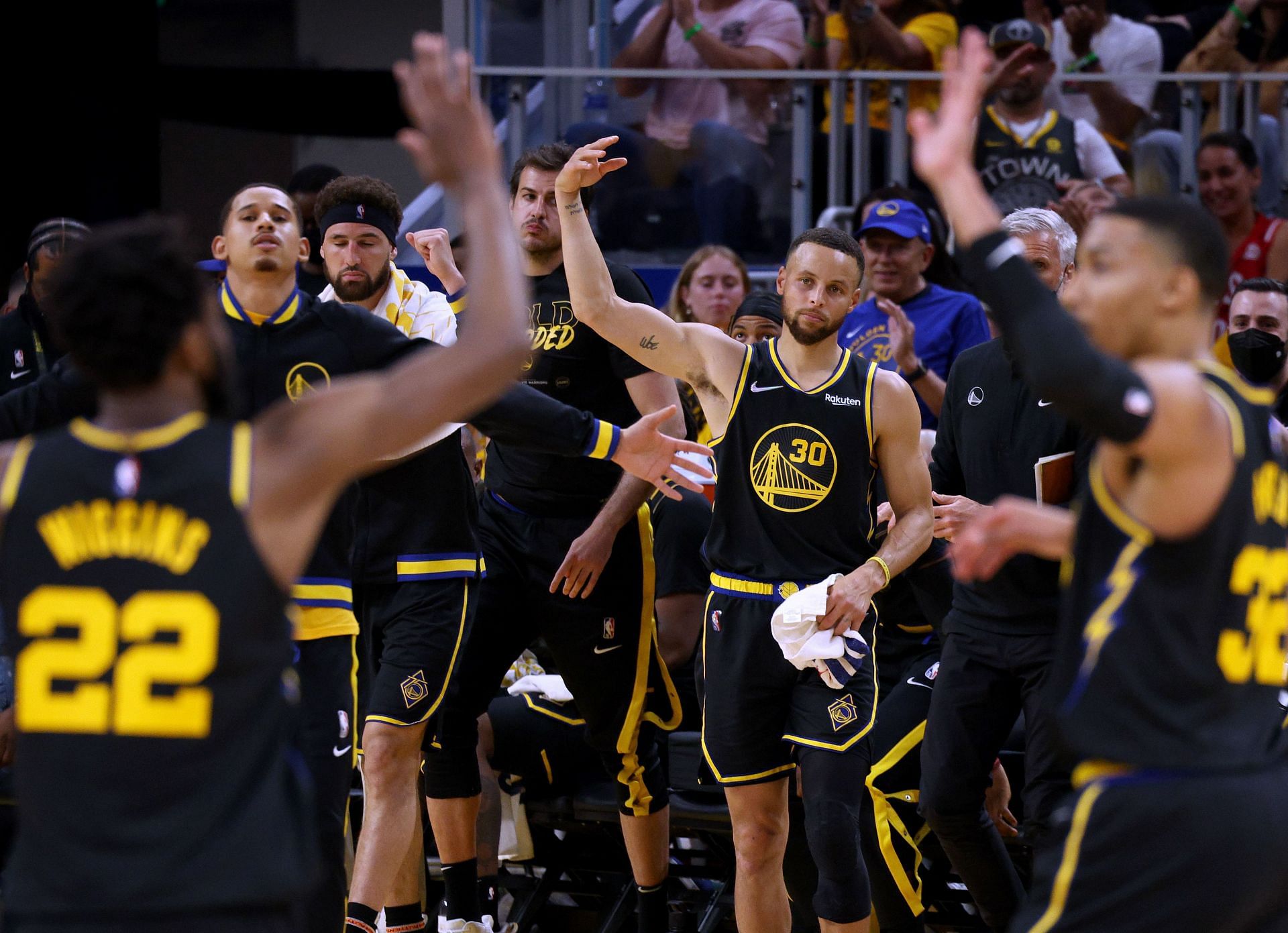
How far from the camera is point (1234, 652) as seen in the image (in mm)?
3150

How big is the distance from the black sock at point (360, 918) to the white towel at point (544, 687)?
4.93 ft

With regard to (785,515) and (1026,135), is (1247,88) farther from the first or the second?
(785,515)

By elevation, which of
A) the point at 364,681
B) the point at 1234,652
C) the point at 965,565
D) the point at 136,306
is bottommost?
the point at 364,681

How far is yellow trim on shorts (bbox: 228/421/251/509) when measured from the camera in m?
2.81

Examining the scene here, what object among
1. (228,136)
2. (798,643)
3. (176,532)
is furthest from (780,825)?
(228,136)

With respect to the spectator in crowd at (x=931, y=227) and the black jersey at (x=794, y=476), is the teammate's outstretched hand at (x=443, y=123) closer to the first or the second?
the black jersey at (x=794, y=476)

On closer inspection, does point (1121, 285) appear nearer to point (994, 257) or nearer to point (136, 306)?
point (994, 257)

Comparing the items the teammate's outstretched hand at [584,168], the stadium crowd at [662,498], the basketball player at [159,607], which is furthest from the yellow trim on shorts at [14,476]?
the teammate's outstretched hand at [584,168]

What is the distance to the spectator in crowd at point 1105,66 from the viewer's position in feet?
28.0

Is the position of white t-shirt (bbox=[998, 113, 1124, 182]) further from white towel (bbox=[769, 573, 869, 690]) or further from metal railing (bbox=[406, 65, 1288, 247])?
white towel (bbox=[769, 573, 869, 690])

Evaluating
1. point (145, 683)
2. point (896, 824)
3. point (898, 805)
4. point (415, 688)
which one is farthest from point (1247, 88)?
point (145, 683)

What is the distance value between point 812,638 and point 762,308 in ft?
6.57

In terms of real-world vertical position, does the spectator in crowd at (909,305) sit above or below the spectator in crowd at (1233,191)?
below

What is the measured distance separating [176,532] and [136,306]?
39cm
